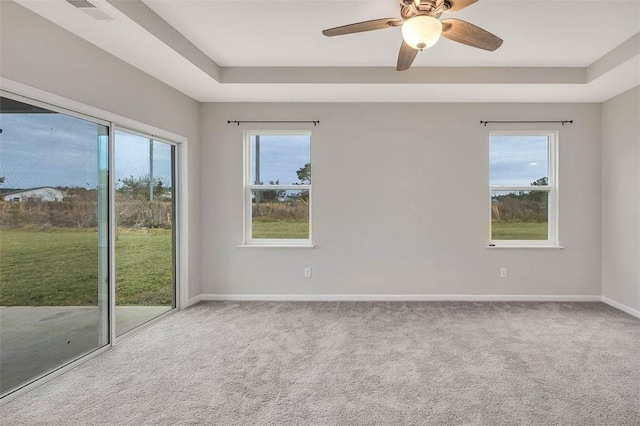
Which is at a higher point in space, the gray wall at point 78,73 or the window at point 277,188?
the gray wall at point 78,73

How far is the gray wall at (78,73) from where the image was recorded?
6.63ft

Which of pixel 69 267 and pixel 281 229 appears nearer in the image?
pixel 69 267

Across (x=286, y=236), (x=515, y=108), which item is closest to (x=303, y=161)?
(x=286, y=236)

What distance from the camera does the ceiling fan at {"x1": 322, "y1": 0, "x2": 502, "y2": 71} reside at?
6.07 ft

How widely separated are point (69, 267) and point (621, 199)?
581 centimetres

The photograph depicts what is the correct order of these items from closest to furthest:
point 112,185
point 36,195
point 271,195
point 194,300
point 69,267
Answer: point 36,195, point 69,267, point 112,185, point 194,300, point 271,195

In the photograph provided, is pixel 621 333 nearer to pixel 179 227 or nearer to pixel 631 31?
pixel 631 31

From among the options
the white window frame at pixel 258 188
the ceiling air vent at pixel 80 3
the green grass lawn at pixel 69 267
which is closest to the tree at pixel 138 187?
the green grass lawn at pixel 69 267

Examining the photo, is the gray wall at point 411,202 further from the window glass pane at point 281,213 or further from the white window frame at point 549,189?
the window glass pane at point 281,213

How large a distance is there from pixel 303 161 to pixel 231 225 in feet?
4.29

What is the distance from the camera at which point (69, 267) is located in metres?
2.47

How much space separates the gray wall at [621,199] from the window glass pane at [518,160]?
0.67 metres

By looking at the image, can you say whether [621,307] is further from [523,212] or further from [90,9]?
[90,9]

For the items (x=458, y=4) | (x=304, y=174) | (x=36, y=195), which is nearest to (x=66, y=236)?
(x=36, y=195)
